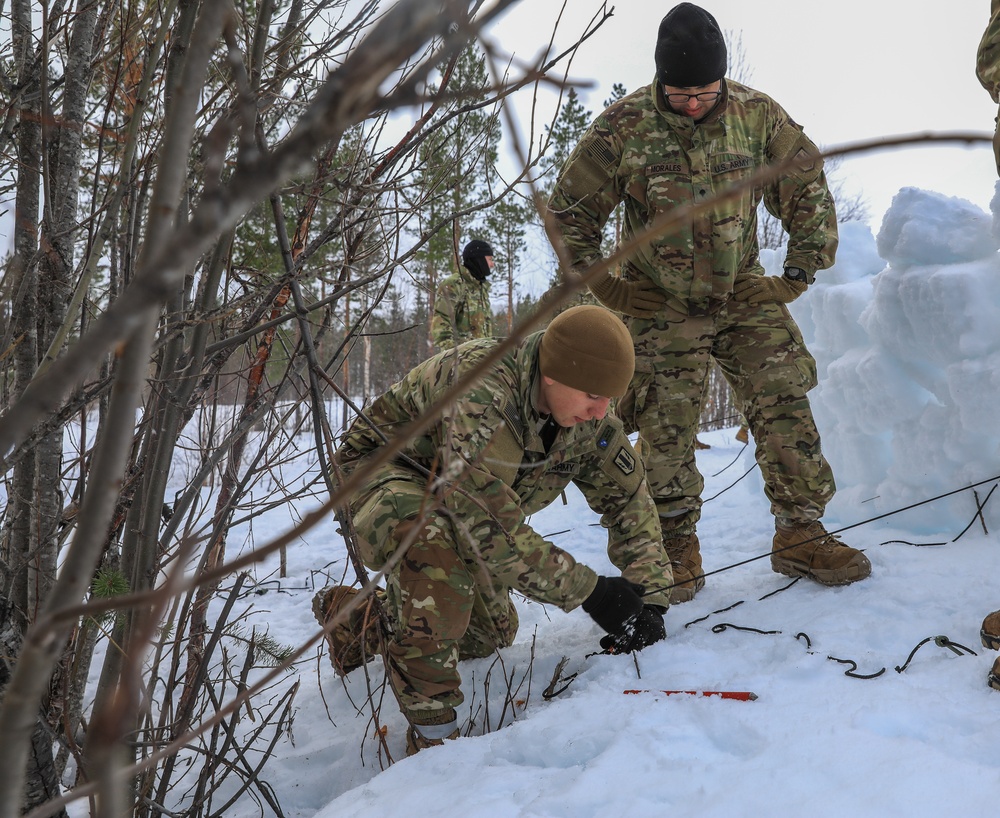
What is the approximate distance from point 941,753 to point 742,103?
6.91 feet

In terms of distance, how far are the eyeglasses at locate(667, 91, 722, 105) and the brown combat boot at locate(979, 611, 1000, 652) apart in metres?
1.79

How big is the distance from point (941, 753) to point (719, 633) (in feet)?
2.87

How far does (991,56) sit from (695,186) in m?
0.90

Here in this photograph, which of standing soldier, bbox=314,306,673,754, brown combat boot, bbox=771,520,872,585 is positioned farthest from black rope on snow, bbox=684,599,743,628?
brown combat boot, bbox=771,520,872,585

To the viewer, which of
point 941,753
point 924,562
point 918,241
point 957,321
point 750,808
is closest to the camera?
point 750,808

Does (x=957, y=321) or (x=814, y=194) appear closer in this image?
(x=814, y=194)

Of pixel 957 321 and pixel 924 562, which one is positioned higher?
pixel 957 321

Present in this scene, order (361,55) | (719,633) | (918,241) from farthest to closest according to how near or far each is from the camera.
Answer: (918,241), (719,633), (361,55)

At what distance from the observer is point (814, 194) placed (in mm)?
2662

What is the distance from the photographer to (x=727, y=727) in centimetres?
161

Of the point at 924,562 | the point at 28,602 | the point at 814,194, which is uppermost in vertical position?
the point at 814,194

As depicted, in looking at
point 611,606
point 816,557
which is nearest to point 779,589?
point 816,557

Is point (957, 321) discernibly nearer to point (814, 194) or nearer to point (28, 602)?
point (814, 194)

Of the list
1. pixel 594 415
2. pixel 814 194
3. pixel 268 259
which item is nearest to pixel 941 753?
pixel 594 415
